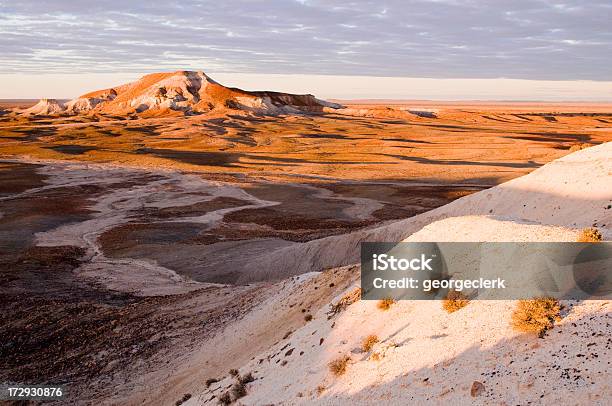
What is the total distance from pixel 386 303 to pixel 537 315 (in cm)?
367

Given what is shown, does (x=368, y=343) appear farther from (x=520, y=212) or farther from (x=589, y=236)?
(x=520, y=212)

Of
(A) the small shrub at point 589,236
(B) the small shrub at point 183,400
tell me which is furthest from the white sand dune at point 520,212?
(B) the small shrub at point 183,400

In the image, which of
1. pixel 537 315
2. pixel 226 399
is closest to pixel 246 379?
pixel 226 399

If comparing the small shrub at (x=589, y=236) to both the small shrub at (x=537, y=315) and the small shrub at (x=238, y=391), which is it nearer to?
the small shrub at (x=537, y=315)

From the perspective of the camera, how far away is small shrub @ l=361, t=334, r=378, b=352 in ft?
36.9

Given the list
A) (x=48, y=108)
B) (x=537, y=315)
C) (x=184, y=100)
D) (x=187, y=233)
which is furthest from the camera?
(x=48, y=108)

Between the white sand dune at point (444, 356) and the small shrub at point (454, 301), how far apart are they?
13 centimetres

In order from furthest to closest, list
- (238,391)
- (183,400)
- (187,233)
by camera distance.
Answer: (187,233)
(183,400)
(238,391)

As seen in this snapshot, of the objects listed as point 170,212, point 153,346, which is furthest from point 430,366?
point 170,212

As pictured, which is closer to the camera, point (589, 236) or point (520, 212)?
point (589, 236)

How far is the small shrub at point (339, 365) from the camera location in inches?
429

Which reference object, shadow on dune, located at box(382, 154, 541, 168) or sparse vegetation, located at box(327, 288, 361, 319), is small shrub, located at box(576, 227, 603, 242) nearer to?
sparse vegetation, located at box(327, 288, 361, 319)

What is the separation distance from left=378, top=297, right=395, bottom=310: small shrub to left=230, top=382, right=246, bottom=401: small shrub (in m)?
3.61

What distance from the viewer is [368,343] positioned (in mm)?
11336
